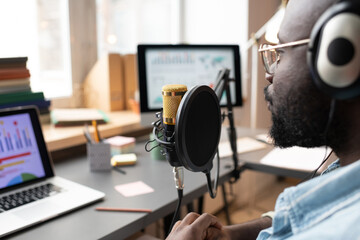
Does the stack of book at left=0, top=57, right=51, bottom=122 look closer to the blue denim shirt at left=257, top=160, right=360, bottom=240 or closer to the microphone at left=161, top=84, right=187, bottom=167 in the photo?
the microphone at left=161, top=84, right=187, bottom=167

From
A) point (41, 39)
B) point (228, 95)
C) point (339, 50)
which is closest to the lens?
point (339, 50)

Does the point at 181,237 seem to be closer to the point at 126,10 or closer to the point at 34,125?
the point at 34,125

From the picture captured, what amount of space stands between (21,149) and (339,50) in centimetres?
103

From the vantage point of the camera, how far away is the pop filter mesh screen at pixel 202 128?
2.56 ft

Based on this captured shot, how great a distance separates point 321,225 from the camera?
60cm

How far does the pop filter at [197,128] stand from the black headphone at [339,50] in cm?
26

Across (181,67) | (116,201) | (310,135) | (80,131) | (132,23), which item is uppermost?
(132,23)

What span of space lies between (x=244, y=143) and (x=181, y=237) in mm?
982

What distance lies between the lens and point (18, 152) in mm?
1205

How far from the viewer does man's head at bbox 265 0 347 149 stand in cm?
69

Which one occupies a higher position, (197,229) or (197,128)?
(197,128)

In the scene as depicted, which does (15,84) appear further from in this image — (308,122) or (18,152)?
(308,122)

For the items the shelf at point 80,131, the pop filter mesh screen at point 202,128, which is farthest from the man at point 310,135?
the shelf at point 80,131

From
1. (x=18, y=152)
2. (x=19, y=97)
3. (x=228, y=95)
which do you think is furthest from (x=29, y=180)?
(x=228, y=95)
